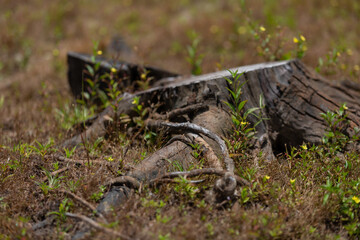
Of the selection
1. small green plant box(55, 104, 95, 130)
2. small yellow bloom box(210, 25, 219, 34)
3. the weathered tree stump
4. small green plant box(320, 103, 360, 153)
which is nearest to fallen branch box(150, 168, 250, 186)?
the weathered tree stump

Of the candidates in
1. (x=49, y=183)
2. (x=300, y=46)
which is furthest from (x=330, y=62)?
(x=49, y=183)

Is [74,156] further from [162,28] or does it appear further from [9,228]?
[162,28]

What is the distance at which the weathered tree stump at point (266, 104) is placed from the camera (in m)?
3.32

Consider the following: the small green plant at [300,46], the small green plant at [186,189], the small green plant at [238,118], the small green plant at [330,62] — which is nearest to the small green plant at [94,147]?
the small green plant at [186,189]

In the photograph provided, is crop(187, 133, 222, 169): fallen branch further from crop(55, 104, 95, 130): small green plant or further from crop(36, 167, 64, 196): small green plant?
crop(55, 104, 95, 130): small green plant

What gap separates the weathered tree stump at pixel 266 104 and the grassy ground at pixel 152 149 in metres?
0.25

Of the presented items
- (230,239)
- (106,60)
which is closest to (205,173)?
(230,239)

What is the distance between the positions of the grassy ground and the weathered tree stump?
25 centimetres

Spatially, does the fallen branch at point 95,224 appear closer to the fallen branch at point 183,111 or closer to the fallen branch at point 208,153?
the fallen branch at point 208,153

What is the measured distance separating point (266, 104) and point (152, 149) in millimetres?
1294

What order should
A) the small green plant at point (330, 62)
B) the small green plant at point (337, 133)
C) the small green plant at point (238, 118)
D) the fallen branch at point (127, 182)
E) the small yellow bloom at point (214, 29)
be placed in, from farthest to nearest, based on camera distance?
the small yellow bloom at point (214, 29)
the small green plant at point (330, 62)
the small green plant at point (337, 133)
the small green plant at point (238, 118)
the fallen branch at point (127, 182)

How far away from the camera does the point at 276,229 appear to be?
2266 mm

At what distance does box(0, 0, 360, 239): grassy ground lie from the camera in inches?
93.4

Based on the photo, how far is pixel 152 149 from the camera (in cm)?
341
